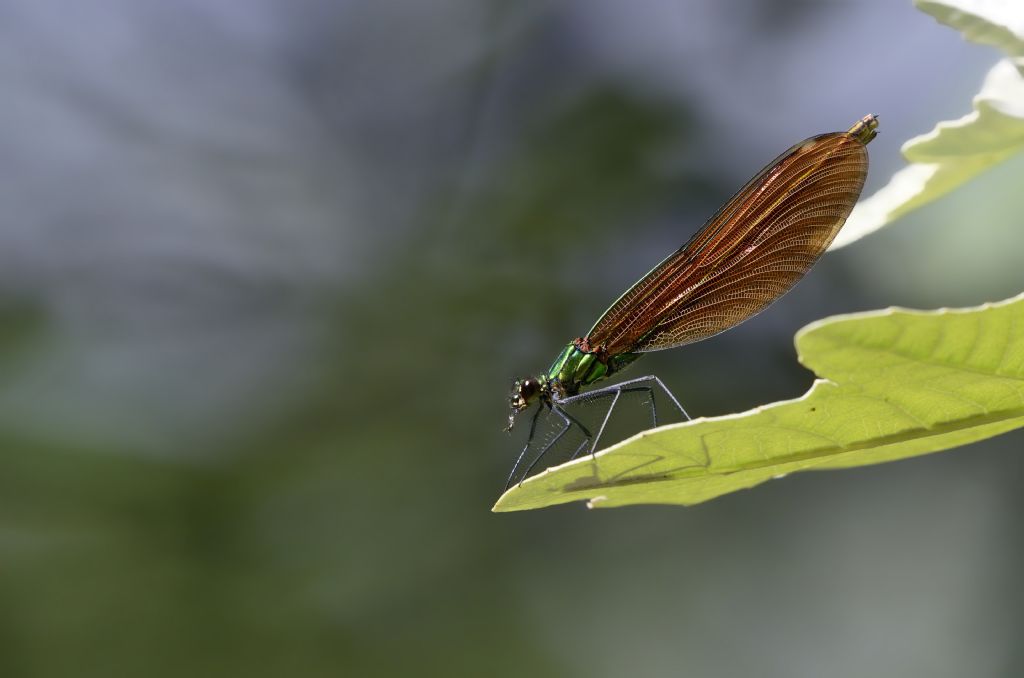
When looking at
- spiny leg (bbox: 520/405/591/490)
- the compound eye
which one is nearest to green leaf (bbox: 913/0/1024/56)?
spiny leg (bbox: 520/405/591/490)

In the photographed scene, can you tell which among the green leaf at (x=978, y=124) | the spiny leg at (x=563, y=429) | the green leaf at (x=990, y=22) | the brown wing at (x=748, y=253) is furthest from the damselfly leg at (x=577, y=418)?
the green leaf at (x=990, y=22)

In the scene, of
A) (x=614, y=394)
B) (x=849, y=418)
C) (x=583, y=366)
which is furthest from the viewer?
(x=583, y=366)

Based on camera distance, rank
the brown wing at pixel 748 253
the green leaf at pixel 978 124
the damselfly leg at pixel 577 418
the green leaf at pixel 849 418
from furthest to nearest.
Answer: the damselfly leg at pixel 577 418, the brown wing at pixel 748 253, the green leaf at pixel 978 124, the green leaf at pixel 849 418

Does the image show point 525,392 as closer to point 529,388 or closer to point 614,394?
point 529,388

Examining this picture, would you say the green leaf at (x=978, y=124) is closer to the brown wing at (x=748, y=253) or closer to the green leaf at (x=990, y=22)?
the green leaf at (x=990, y=22)

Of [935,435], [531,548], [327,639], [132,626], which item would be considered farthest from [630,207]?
[935,435]

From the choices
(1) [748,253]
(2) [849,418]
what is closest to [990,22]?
(2) [849,418]
